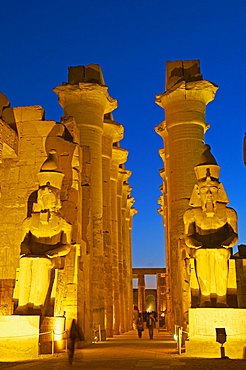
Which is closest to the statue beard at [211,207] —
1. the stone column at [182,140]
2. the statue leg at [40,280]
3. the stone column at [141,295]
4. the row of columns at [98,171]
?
the statue leg at [40,280]

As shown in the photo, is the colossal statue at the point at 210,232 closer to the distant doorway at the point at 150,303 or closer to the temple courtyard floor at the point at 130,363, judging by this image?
the temple courtyard floor at the point at 130,363

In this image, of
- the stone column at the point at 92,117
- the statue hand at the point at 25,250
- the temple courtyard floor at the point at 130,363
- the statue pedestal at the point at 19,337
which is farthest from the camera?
the stone column at the point at 92,117

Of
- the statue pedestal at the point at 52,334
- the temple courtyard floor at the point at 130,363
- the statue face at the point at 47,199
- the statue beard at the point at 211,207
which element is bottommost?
the temple courtyard floor at the point at 130,363

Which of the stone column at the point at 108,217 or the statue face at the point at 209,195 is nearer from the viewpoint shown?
the statue face at the point at 209,195

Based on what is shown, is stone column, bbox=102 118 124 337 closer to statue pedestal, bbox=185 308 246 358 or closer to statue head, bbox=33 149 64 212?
statue head, bbox=33 149 64 212

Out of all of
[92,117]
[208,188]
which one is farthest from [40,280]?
[92,117]

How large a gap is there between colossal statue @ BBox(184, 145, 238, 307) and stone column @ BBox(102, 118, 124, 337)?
358 inches

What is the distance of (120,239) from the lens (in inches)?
941

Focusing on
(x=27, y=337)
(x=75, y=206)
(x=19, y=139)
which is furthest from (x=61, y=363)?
(x=19, y=139)

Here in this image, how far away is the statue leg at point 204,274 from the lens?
8750mm

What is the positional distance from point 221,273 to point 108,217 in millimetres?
10480

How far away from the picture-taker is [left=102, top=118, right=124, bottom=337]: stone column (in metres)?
18.2

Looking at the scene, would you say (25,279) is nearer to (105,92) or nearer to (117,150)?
(105,92)

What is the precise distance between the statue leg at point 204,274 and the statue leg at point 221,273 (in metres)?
0.15
